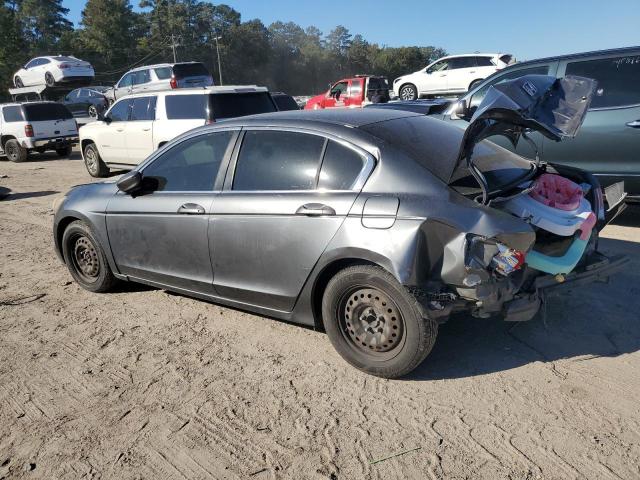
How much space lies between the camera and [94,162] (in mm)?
12406

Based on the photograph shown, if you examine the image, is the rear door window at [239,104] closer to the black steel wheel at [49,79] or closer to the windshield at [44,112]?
the windshield at [44,112]

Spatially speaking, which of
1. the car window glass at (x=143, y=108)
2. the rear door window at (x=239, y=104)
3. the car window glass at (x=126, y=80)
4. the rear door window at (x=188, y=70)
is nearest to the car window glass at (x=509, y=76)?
the rear door window at (x=239, y=104)

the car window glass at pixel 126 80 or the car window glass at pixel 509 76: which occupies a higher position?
the car window glass at pixel 509 76

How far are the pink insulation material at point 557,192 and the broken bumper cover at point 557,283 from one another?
46cm

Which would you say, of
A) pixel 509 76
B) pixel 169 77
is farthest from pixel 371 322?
pixel 169 77

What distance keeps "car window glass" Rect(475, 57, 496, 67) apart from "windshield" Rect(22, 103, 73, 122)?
49.8 ft

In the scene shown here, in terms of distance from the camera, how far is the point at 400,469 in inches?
99.5

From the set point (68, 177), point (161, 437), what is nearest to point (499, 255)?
point (161, 437)

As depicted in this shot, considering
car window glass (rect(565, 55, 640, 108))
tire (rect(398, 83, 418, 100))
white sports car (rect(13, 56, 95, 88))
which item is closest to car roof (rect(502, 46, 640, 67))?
car window glass (rect(565, 55, 640, 108))

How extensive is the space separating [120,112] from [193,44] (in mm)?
63109

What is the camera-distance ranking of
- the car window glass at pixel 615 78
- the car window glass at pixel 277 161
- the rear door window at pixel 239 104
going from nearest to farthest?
the car window glass at pixel 277 161, the car window glass at pixel 615 78, the rear door window at pixel 239 104

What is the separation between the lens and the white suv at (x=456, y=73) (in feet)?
66.9

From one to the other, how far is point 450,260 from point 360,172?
0.83 m

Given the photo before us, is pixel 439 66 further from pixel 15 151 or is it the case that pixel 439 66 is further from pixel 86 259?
pixel 86 259
